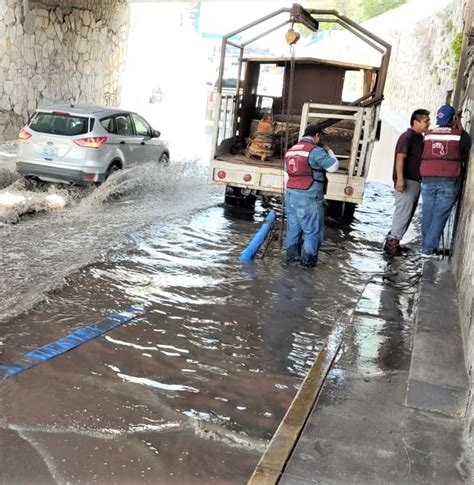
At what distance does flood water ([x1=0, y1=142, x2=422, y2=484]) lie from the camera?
346 centimetres

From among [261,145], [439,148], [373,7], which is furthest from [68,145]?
[373,7]

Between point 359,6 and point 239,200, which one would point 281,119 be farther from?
point 359,6

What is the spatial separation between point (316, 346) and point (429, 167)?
9.52ft

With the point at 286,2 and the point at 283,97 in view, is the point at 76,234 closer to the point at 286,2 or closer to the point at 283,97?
the point at 283,97

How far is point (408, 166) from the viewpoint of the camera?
786 cm

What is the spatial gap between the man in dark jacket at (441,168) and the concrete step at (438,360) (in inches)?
69.4

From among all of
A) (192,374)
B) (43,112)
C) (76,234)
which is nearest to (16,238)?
(76,234)

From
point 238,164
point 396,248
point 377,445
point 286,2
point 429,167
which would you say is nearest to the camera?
point 377,445

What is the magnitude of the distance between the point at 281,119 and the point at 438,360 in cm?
800

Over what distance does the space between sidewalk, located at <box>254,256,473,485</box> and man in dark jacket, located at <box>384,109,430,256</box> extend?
2.80 metres

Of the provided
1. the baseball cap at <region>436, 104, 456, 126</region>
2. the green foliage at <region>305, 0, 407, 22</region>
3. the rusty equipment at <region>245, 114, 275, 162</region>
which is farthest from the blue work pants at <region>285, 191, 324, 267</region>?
the green foliage at <region>305, 0, 407, 22</region>

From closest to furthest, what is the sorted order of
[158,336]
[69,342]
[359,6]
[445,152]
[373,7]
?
1. [69,342]
2. [158,336]
3. [445,152]
4. [373,7]
5. [359,6]

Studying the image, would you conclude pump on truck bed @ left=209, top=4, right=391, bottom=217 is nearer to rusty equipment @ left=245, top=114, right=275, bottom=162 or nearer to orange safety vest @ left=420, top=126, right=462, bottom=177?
rusty equipment @ left=245, top=114, right=275, bottom=162

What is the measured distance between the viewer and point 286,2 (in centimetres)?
2156
